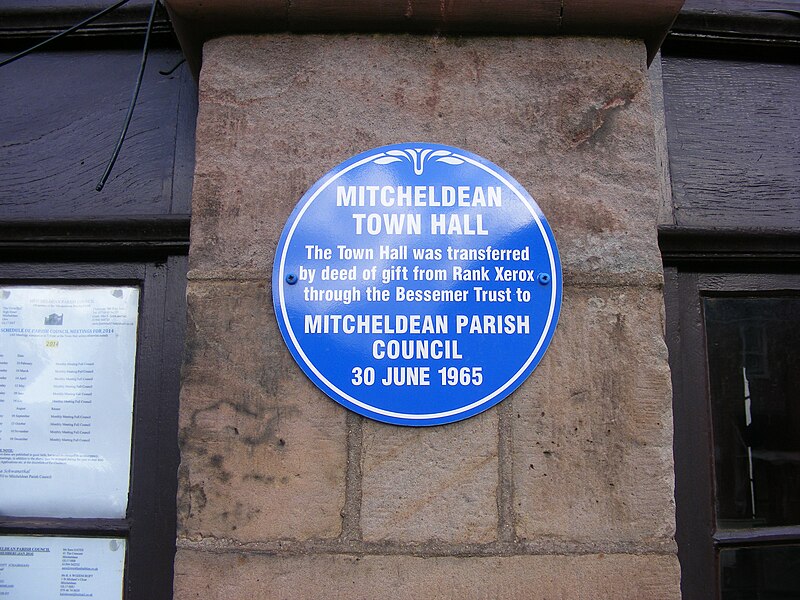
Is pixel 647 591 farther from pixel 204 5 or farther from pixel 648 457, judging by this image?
pixel 204 5

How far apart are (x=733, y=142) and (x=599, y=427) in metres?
1.20

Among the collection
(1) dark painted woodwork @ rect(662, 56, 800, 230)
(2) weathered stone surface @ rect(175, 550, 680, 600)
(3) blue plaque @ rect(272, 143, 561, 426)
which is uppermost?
(1) dark painted woodwork @ rect(662, 56, 800, 230)

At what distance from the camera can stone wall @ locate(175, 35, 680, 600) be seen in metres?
1.44

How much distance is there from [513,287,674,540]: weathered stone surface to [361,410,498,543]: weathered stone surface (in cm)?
8

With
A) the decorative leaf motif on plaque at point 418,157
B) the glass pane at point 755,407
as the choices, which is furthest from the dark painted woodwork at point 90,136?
the glass pane at point 755,407

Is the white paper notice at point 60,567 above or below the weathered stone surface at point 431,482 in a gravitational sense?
below

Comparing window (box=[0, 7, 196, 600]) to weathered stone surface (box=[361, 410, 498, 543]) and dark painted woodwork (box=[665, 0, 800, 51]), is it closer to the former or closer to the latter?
weathered stone surface (box=[361, 410, 498, 543])

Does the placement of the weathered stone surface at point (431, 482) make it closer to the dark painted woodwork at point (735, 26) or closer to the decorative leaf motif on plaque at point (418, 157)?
the decorative leaf motif on plaque at point (418, 157)

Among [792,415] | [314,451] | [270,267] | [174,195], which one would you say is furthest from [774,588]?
[174,195]

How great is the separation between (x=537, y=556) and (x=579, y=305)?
0.61 metres

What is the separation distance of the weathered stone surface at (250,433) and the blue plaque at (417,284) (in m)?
0.07

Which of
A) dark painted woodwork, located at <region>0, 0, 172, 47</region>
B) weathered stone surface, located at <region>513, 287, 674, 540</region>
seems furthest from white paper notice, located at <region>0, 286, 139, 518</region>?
weathered stone surface, located at <region>513, 287, 674, 540</region>

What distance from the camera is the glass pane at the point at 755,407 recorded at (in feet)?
6.34

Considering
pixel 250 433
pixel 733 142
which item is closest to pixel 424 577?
pixel 250 433
